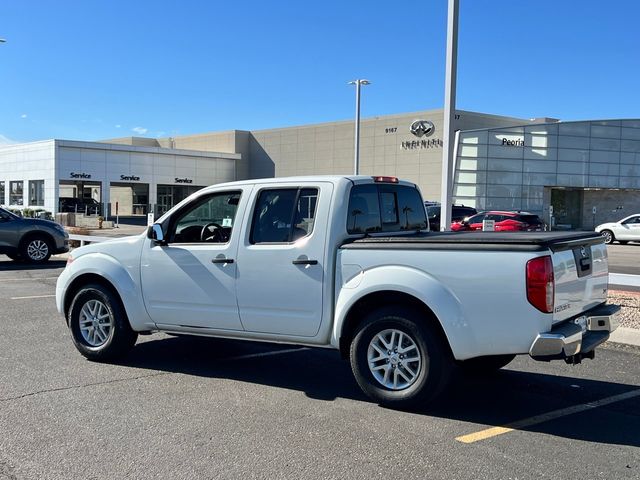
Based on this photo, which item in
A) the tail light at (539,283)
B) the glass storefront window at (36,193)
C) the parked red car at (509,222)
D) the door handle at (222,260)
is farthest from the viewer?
the glass storefront window at (36,193)

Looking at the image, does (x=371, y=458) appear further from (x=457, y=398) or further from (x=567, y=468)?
(x=457, y=398)

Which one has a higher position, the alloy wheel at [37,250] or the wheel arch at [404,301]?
the wheel arch at [404,301]

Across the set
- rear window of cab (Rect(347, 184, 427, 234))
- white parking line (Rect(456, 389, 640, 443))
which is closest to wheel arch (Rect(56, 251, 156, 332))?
rear window of cab (Rect(347, 184, 427, 234))

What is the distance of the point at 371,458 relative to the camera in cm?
409

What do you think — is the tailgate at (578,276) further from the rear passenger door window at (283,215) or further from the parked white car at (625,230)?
the parked white car at (625,230)

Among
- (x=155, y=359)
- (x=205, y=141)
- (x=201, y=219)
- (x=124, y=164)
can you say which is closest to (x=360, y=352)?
(x=201, y=219)

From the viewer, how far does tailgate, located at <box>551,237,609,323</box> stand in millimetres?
4582

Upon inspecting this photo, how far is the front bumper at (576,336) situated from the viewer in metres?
4.39

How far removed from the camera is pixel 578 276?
4.88 m

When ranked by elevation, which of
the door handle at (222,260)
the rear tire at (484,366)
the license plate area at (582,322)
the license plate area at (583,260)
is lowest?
the rear tire at (484,366)

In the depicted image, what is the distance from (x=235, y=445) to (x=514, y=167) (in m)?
47.9

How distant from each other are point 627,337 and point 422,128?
1899 inches

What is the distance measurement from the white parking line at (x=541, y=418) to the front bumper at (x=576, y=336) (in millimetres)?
524

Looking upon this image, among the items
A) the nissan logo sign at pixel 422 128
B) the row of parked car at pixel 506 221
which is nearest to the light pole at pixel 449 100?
the row of parked car at pixel 506 221
